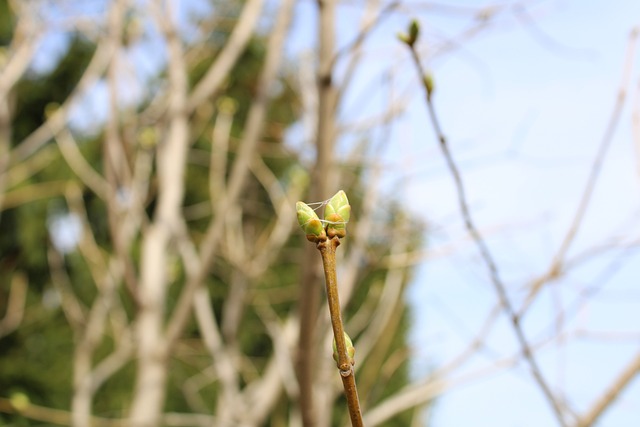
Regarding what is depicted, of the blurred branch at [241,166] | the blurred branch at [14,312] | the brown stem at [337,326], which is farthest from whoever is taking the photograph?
the blurred branch at [14,312]

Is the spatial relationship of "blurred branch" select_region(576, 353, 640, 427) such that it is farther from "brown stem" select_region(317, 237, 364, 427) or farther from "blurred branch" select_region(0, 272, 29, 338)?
"blurred branch" select_region(0, 272, 29, 338)

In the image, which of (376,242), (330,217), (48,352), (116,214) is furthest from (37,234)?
(330,217)

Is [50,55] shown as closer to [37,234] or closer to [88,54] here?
[88,54]

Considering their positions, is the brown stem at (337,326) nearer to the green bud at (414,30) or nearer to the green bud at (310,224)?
the green bud at (310,224)

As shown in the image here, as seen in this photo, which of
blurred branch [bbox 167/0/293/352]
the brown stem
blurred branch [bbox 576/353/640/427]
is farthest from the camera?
blurred branch [bbox 167/0/293/352]

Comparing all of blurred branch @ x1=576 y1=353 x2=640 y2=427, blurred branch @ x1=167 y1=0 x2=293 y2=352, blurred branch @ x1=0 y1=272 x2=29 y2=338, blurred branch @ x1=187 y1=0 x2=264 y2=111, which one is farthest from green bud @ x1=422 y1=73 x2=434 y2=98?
blurred branch @ x1=0 y1=272 x2=29 y2=338

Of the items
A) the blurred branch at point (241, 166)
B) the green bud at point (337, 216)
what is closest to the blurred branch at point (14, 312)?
the blurred branch at point (241, 166)

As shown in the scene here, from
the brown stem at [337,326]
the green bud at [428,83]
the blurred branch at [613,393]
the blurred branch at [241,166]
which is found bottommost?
the brown stem at [337,326]

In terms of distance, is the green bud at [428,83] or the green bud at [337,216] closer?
the green bud at [337,216]
